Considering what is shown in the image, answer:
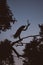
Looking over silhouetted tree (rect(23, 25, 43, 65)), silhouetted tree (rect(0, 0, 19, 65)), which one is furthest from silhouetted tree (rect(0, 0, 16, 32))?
silhouetted tree (rect(23, 25, 43, 65))

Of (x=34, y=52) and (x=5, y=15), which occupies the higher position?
(x=5, y=15)

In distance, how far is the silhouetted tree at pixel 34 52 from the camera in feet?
48.4

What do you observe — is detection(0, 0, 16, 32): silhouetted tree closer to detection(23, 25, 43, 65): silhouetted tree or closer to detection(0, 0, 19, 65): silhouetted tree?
detection(0, 0, 19, 65): silhouetted tree

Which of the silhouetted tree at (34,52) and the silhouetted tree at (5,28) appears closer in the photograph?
the silhouetted tree at (5,28)

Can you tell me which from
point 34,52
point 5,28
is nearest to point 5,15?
point 5,28

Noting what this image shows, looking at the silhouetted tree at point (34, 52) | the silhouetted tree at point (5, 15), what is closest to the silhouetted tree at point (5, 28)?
the silhouetted tree at point (5, 15)

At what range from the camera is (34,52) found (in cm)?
1559

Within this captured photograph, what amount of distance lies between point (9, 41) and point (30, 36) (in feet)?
4.36

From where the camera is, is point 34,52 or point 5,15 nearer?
point 5,15

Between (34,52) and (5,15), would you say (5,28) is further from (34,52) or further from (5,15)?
(34,52)

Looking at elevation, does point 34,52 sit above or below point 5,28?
below

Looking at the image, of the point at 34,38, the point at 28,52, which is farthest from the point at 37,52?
the point at 34,38

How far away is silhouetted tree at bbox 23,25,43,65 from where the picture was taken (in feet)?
Result: 48.4

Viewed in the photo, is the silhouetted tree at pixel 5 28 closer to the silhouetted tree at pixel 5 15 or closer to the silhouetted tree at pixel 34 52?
the silhouetted tree at pixel 5 15
